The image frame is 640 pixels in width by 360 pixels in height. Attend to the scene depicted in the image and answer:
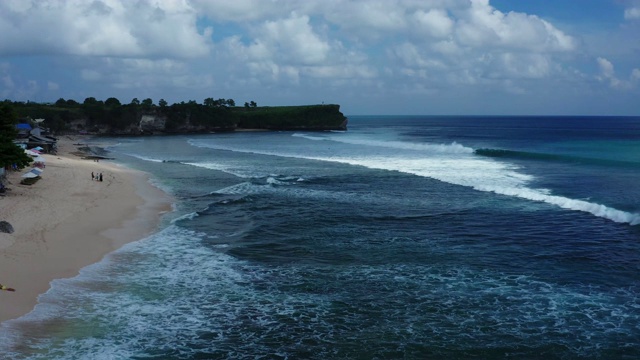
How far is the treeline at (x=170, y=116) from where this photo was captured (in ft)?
426

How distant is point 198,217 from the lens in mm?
32562

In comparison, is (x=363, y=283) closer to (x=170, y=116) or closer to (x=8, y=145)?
(x=8, y=145)

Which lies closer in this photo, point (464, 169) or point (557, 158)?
point (464, 169)

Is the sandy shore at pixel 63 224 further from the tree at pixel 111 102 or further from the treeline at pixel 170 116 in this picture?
the tree at pixel 111 102

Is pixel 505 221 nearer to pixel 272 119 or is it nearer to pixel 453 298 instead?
pixel 453 298

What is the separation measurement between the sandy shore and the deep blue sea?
1.02m

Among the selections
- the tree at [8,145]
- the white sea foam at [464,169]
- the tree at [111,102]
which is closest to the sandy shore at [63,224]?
the tree at [8,145]

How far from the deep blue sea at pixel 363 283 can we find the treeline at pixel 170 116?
99.6 meters

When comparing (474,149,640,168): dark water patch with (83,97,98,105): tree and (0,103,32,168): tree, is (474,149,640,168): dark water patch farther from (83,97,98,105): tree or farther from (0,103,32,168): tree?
(83,97,98,105): tree

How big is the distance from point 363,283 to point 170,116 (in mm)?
132523

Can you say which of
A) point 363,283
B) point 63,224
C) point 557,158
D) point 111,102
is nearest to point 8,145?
point 63,224

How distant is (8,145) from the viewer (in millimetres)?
32969

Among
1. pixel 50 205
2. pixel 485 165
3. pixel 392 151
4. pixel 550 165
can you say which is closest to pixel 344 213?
pixel 50 205

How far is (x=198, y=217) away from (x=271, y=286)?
43.2 feet
